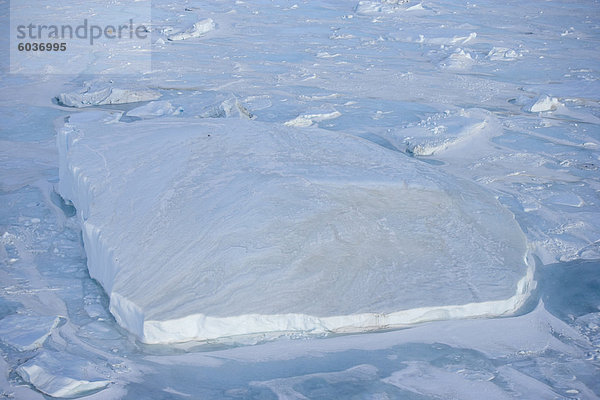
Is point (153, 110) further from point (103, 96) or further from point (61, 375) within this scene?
point (61, 375)

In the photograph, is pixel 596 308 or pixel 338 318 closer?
pixel 338 318

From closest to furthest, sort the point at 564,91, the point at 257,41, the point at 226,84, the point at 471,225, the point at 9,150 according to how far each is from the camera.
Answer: the point at 471,225
the point at 9,150
the point at 564,91
the point at 226,84
the point at 257,41

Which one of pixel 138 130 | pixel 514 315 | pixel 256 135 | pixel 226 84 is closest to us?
pixel 514 315

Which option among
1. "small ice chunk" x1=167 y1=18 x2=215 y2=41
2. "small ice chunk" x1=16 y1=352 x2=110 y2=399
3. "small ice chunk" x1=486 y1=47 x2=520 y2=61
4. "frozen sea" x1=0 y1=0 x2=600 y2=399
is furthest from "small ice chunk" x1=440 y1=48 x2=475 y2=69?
"small ice chunk" x1=16 y1=352 x2=110 y2=399

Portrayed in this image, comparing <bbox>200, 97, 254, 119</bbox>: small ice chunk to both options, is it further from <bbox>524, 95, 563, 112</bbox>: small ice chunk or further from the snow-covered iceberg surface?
<bbox>524, 95, 563, 112</bbox>: small ice chunk

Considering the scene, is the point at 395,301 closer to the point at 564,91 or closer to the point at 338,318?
the point at 338,318

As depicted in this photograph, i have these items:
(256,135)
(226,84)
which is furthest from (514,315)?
(226,84)

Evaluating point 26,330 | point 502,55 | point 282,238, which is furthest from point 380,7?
point 26,330
